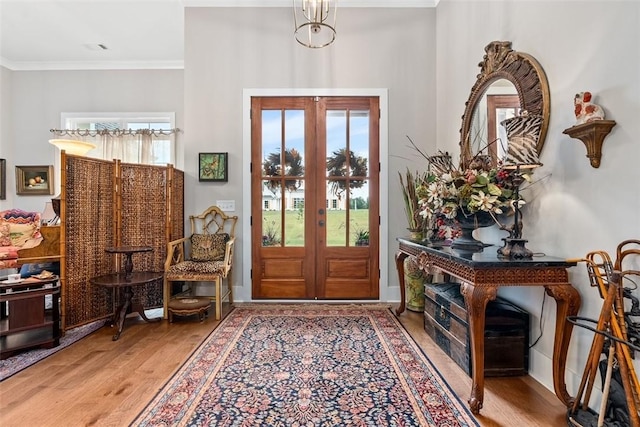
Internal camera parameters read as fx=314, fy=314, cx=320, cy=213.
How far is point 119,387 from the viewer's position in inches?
78.1

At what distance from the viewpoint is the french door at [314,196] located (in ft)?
12.6

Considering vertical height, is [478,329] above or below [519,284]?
below

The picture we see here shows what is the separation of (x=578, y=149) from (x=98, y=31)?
18.0 feet

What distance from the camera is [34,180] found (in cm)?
501

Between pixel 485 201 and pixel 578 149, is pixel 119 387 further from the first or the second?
pixel 578 149

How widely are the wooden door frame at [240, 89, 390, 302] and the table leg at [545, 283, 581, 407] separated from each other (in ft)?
6.98

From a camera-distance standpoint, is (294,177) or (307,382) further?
(294,177)

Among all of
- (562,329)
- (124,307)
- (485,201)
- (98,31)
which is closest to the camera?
(562,329)

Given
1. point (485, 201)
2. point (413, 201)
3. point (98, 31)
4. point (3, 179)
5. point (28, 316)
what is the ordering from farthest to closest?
point (3, 179), point (98, 31), point (413, 201), point (28, 316), point (485, 201)

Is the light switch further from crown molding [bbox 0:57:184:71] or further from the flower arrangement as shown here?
crown molding [bbox 0:57:184:71]

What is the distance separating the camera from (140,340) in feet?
8.94

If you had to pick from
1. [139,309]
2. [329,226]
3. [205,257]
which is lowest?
[139,309]

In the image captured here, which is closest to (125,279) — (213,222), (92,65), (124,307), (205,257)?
(124,307)

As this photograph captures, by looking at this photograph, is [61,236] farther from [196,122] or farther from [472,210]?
[472,210]
